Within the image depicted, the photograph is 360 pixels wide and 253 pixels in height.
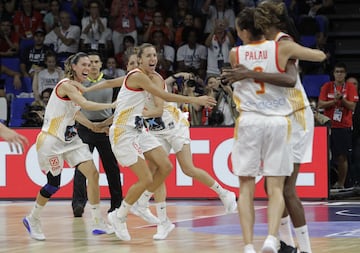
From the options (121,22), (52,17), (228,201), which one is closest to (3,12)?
(52,17)

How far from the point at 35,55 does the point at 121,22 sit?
1.93m

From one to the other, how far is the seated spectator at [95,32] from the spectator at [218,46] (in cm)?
222

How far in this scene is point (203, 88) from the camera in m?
16.7

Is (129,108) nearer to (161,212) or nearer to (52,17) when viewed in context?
(161,212)

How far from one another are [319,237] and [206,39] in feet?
31.9

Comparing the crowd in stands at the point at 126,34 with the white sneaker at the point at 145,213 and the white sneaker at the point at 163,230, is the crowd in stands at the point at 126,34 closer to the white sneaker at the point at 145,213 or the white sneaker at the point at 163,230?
the white sneaker at the point at 145,213

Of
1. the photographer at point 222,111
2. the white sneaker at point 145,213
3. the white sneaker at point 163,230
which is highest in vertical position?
the photographer at point 222,111

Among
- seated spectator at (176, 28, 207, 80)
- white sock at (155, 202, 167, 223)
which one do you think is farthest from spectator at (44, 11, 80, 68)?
white sock at (155, 202, 167, 223)

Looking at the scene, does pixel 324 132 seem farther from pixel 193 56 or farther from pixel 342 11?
pixel 342 11

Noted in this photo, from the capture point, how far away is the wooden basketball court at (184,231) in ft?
32.0

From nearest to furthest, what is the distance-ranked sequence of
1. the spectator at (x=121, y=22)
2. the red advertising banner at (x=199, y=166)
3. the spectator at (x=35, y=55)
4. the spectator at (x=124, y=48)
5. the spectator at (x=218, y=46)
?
the red advertising banner at (x=199, y=166), the spectator at (x=218, y=46), the spectator at (x=124, y=48), the spectator at (x=35, y=55), the spectator at (x=121, y=22)

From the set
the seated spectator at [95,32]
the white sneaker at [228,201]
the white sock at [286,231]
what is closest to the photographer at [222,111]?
the white sneaker at [228,201]

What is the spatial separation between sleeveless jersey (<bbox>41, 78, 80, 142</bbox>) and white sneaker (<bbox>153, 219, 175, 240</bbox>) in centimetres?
144

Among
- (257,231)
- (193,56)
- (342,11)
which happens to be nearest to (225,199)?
(257,231)
